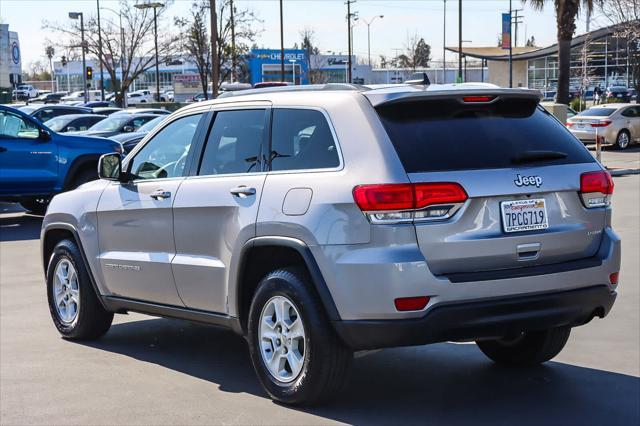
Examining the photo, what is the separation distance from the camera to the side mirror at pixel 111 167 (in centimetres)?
730

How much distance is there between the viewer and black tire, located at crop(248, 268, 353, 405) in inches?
215

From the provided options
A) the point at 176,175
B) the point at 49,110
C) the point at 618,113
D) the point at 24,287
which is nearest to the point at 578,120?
the point at 618,113

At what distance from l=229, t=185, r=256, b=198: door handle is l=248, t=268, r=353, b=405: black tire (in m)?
0.52

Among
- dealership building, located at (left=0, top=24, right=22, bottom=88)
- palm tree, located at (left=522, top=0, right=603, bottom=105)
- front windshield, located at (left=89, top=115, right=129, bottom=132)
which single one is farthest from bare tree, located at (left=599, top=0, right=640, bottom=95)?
dealership building, located at (left=0, top=24, right=22, bottom=88)

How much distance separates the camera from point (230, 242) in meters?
6.07

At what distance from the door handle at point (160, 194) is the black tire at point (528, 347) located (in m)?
2.36

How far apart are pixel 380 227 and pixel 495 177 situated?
728 millimetres

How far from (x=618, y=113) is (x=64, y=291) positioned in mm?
29811

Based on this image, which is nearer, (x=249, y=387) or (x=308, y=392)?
(x=308, y=392)

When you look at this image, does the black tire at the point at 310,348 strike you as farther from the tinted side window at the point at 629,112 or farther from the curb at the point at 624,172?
the tinted side window at the point at 629,112

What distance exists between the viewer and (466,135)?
5555 millimetres

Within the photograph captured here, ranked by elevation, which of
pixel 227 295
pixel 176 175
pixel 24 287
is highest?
pixel 176 175

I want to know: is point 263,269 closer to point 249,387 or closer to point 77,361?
point 249,387

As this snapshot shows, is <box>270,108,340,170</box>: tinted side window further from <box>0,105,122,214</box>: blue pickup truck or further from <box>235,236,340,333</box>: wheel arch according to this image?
<box>0,105,122,214</box>: blue pickup truck
